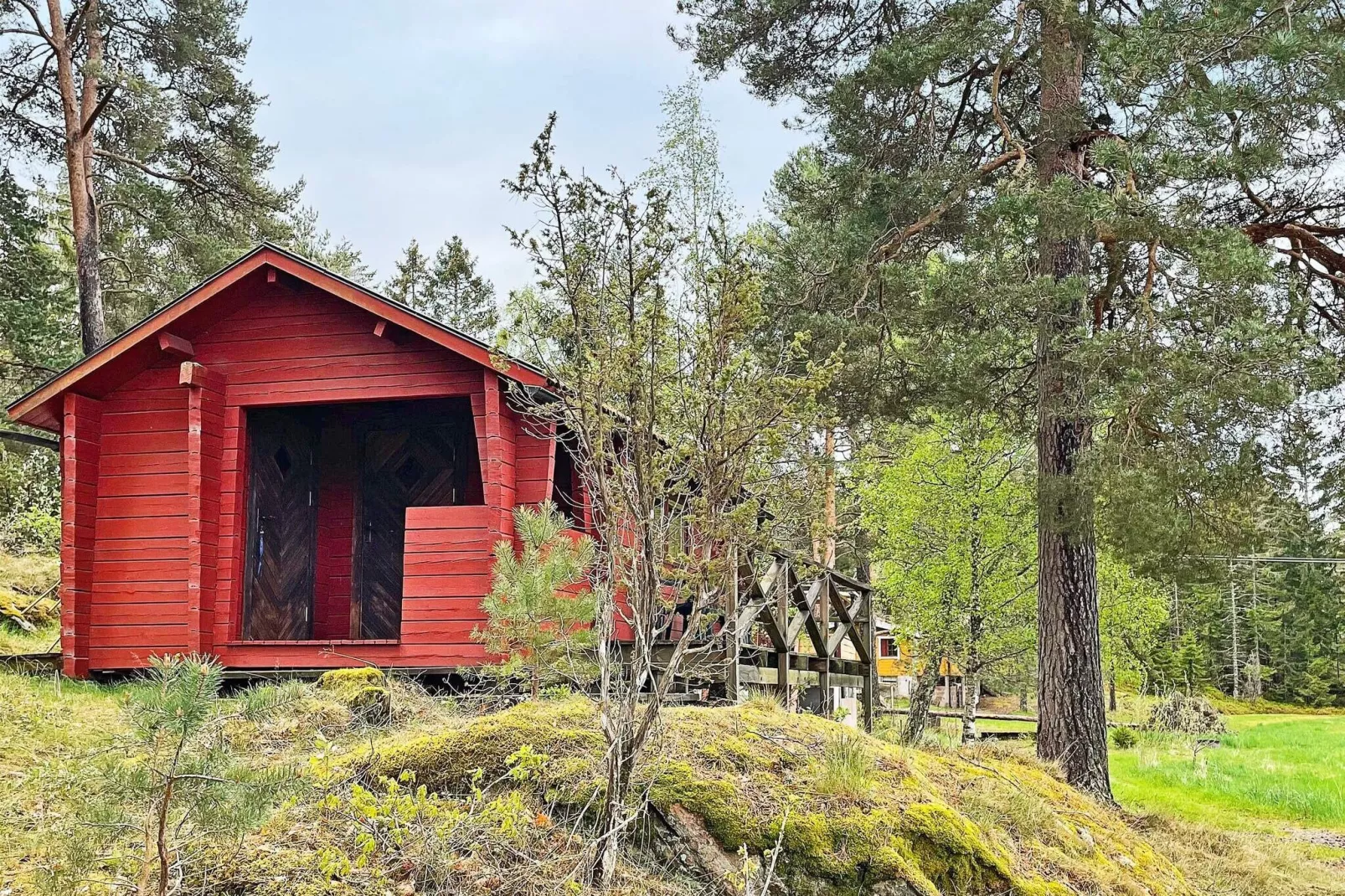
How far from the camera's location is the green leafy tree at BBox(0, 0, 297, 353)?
566 inches

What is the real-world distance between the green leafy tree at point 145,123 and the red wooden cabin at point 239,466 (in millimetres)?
4781

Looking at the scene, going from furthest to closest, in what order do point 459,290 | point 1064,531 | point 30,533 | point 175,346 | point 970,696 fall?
point 459,290 → point 30,533 → point 970,696 → point 175,346 → point 1064,531

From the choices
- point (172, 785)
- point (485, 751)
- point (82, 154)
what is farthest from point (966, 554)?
point (172, 785)

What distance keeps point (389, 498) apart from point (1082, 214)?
24.3 feet

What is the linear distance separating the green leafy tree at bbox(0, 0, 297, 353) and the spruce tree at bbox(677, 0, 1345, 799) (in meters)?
7.68

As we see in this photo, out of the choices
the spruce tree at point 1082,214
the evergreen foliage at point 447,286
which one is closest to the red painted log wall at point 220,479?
the spruce tree at point 1082,214

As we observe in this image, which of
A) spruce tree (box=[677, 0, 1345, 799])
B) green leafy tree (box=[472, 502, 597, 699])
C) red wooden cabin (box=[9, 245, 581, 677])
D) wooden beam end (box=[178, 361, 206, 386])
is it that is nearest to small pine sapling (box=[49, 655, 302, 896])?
green leafy tree (box=[472, 502, 597, 699])

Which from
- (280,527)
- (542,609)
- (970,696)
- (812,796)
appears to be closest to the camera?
(812,796)

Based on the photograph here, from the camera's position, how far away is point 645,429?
385 cm

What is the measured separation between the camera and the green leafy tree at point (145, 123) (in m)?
14.4

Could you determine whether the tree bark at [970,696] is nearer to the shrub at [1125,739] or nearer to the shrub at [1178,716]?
the shrub at [1178,716]

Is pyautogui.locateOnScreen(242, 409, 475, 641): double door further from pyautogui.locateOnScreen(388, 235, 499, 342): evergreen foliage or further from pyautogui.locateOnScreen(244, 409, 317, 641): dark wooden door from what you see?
pyautogui.locateOnScreen(388, 235, 499, 342): evergreen foliage

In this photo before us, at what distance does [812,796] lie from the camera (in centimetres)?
429

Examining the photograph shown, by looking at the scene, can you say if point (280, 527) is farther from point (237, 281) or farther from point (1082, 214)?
point (1082, 214)
